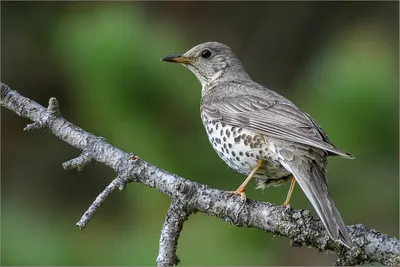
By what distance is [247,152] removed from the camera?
14.0 ft

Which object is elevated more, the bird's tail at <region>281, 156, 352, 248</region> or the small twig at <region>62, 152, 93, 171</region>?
the bird's tail at <region>281, 156, 352, 248</region>

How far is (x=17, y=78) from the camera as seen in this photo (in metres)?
6.19

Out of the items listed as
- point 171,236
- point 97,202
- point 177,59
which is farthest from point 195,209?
point 177,59

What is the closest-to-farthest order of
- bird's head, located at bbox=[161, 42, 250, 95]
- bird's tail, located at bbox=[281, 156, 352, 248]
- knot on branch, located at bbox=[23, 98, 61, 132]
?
bird's tail, located at bbox=[281, 156, 352, 248], knot on branch, located at bbox=[23, 98, 61, 132], bird's head, located at bbox=[161, 42, 250, 95]

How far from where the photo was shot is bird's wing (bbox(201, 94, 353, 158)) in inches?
162

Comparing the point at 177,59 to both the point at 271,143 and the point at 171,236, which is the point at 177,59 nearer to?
the point at 271,143

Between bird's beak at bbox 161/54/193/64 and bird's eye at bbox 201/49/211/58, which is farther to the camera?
bird's eye at bbox 201/49/211/58

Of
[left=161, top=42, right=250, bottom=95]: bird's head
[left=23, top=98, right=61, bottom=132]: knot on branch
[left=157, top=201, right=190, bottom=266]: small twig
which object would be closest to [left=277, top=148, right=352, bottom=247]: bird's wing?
[left=157, top=201, right=190, bottom=266]: small twig

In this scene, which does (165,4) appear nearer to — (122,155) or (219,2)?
(219,2)

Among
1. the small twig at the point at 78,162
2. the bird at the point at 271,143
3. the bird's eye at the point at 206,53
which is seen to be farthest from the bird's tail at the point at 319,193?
the bird's eye at the point at 206,53

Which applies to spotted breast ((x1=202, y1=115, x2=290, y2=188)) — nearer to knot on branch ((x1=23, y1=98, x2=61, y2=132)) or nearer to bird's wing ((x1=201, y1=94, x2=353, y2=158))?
bird's wing ((x1=201, y1=94, x2=353, y2=158))

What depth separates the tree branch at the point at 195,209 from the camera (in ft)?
12.1

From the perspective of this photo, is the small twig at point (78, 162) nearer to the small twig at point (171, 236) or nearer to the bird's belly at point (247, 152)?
the small twig at point (171, 236)

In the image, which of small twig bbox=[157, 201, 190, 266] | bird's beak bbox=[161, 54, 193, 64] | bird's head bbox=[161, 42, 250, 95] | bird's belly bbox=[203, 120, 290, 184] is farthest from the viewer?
bird's head bbox=[161, 42, 250, 95]
